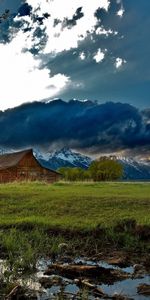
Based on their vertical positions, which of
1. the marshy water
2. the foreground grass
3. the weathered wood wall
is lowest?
the marshy water

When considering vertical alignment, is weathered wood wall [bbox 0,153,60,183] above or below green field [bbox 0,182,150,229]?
above

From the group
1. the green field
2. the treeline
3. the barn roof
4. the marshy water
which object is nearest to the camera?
the marshy water

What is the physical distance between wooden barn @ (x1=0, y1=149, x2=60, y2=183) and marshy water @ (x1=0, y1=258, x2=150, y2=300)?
6620 centimetres

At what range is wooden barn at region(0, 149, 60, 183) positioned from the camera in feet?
253

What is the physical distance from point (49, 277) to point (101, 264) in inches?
86.7

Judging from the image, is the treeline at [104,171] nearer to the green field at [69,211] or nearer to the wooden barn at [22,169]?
the wooden barn at [22,169]

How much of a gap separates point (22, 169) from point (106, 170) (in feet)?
158

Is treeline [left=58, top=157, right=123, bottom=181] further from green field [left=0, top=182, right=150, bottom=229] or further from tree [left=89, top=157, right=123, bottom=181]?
green field [left=0, top=182, right=150, bottom=229]

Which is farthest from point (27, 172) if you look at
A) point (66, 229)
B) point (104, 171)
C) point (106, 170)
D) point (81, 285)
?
point (81, 285)

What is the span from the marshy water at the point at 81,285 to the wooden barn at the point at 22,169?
6620 cm

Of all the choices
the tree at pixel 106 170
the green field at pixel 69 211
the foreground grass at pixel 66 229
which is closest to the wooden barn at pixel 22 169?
the tree at pixel 106 170

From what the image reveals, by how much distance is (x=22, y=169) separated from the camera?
79062 mm

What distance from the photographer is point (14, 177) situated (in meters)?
77.2

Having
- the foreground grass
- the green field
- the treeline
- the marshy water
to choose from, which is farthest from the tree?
the marshy water
